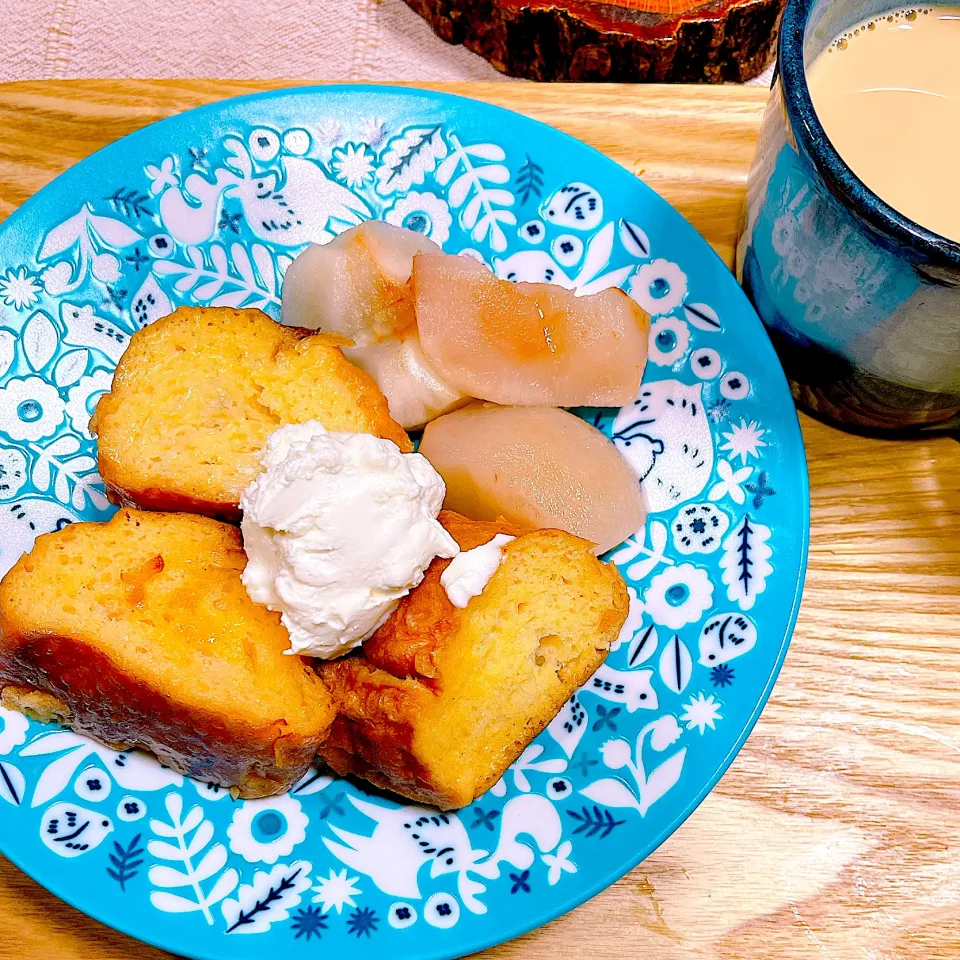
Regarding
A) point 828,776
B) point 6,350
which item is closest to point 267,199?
point 6,350

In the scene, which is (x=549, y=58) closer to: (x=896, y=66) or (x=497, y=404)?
(x=896, y=66)

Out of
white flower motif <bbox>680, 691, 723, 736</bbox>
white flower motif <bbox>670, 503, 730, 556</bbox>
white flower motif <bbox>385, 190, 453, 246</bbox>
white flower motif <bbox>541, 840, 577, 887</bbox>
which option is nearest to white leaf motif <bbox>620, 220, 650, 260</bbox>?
white flower motif <bbox>385, 190, 453, 246</bbox>

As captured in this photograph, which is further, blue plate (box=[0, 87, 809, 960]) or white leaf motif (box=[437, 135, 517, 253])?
white leaf motif (box=[437, 135, 517, 253])

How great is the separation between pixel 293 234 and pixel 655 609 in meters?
0.86

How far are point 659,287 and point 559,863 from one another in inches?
35.1

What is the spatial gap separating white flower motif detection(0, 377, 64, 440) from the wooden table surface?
0.41 m

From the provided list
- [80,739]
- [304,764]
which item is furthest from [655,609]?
[80,739]

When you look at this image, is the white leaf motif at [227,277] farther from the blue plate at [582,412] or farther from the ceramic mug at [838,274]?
the ceramic mug at [838,274]

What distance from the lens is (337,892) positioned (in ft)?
4.26

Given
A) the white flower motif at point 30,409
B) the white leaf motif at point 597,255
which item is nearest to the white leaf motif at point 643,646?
the white leaf motif at point 597,255

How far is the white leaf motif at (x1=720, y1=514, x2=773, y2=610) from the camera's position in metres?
1.44

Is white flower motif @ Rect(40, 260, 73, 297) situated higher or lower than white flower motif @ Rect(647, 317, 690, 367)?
lower

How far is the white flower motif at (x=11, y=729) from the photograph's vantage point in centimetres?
133

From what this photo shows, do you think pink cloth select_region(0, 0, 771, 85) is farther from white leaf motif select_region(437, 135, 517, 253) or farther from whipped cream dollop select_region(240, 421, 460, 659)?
whipped cream dollop select_region(240, 421, 460, 659)
